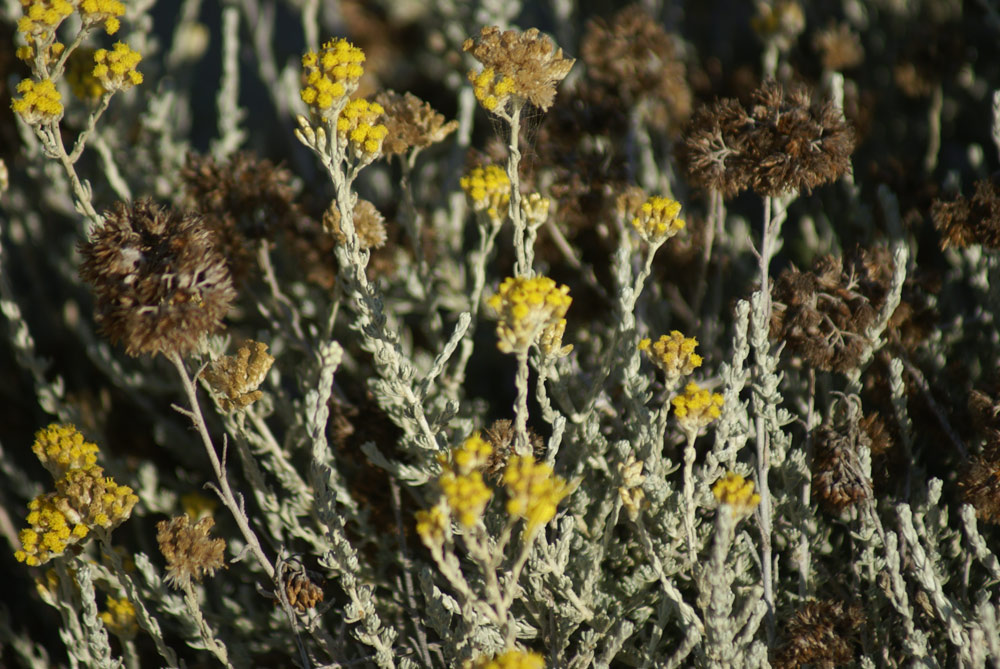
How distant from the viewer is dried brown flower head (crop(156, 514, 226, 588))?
4.60ft

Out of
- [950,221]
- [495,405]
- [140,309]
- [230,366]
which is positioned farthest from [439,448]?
[950,221]

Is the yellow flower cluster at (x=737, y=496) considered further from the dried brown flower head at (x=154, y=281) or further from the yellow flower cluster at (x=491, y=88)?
the dried brown flower head at (x=154, y=281)

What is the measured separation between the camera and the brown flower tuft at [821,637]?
1409 mm

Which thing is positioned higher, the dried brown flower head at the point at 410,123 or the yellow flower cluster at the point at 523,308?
the dried brown flower head at the point at 410,123

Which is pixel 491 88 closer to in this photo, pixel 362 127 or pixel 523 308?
pixel 362 127

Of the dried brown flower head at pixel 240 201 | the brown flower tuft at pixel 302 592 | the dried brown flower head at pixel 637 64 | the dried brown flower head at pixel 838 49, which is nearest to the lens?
the brown flower tuft at pixel 302 592

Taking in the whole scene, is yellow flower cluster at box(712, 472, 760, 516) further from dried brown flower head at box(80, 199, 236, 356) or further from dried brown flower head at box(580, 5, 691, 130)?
dried brown flower head at box(580, 5, 691, 130)

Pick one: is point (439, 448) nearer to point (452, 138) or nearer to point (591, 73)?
point (591, 73)

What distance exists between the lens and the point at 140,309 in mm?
1275

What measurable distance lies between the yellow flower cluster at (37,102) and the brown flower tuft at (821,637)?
1.70 m

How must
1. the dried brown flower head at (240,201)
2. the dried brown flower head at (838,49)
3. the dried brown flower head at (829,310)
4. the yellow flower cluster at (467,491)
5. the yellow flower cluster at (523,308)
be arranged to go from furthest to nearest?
the dried brown flower head at (838,49) < the dried brown flower head at (240,201) < the dried brown flower head at (829,310) < the yellow flower cluster at (523,308) < the yellow flower cluster at (467,491)

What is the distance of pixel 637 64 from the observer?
7.63 ft

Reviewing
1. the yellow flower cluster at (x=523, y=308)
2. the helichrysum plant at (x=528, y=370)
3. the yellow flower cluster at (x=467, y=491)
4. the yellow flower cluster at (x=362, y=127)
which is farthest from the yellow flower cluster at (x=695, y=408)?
the yellow flower cluster at (x=362, y=127)

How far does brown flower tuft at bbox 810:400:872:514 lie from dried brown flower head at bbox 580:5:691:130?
3.75 feet
